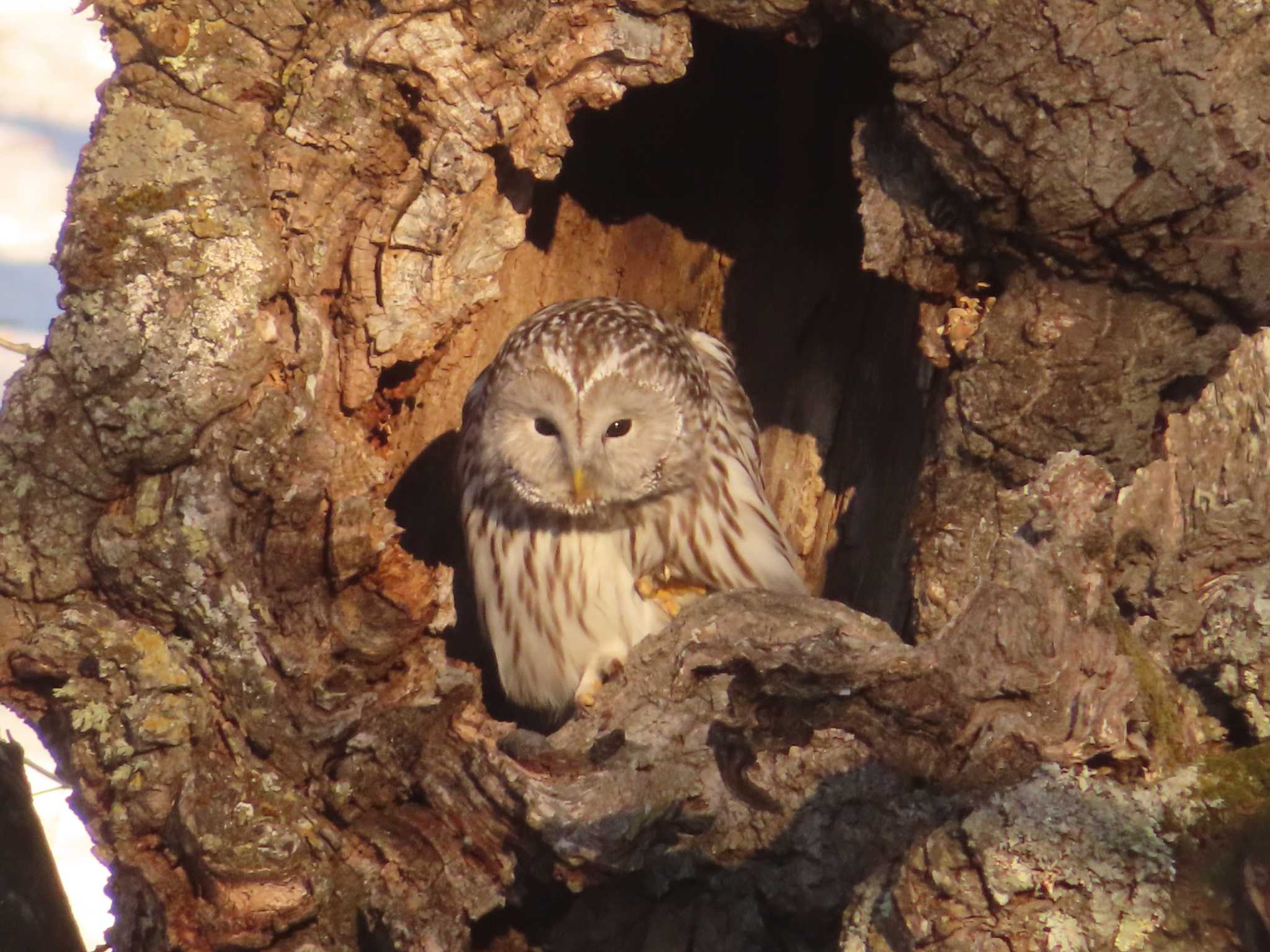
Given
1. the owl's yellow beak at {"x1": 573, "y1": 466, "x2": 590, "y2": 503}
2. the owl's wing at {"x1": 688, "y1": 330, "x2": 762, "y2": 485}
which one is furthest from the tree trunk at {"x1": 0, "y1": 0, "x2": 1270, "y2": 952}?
the owl's wing at {"x1": 688, "y1": 330, "x2": 762, "y2": 485}

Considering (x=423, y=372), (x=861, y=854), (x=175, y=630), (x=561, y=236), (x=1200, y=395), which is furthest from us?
(x=561, y=236)

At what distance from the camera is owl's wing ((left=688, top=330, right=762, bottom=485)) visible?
4242mm

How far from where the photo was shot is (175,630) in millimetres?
3127

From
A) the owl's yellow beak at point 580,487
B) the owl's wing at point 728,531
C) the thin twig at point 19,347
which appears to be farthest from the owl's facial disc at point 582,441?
the thin twig at point 19,347

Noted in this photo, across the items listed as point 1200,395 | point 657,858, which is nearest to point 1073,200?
point 1200,395

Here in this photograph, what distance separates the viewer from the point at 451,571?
11.3 ft

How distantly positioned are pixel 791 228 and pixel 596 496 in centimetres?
128

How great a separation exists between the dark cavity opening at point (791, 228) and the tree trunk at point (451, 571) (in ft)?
1.78

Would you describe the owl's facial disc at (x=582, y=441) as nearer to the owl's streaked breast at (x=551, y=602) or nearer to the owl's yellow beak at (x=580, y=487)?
the owl's yellow beak at (x=580, y=487)

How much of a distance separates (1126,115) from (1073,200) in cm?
20

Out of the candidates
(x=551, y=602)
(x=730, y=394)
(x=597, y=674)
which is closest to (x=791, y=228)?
(x=730, y=394)

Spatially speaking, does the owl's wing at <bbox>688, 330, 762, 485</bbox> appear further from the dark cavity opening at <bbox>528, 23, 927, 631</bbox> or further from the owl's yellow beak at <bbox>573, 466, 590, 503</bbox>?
the owl's yellow beak at <bbox>573, 466, 590, 503</bbox>

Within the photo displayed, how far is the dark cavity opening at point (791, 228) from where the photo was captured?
159 inches

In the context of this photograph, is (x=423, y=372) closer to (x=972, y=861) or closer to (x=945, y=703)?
Result: (x=945, y=703)
